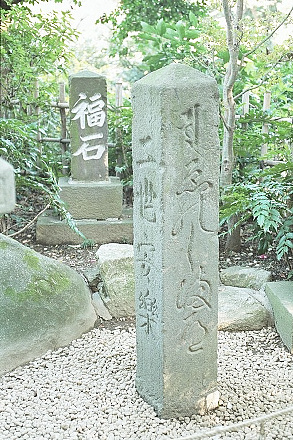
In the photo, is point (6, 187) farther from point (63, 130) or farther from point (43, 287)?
point (63, 130)

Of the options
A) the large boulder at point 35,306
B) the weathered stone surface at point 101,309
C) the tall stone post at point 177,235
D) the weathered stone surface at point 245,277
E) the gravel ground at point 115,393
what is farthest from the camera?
the weathered stone surface at point 245,277

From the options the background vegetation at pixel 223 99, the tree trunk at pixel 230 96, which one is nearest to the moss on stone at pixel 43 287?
the background vegetation at pixel 223 99

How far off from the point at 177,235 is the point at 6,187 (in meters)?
1.64

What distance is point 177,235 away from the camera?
9.19 ft

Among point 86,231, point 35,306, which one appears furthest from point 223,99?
point 35,306

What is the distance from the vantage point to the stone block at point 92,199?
19.5 ft

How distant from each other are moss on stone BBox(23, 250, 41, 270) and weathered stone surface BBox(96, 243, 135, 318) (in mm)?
579

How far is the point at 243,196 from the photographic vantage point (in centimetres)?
469

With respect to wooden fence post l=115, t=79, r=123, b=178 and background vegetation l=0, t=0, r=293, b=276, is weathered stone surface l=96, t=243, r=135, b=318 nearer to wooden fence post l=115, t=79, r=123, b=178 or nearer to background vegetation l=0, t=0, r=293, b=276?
background vegetation l=0, t=0, r=293, b=276

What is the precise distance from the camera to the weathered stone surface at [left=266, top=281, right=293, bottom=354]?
389cm

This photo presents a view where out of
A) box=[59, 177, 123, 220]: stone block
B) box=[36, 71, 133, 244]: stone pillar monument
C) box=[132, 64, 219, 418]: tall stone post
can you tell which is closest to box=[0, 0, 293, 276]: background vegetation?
box=[59, 177, 123, 220]: stone block

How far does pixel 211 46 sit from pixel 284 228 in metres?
1.82

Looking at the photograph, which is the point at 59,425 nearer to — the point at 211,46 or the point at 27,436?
the point at 27,436

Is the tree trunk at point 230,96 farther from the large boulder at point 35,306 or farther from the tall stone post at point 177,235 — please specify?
the tall stone post at point 177,235
